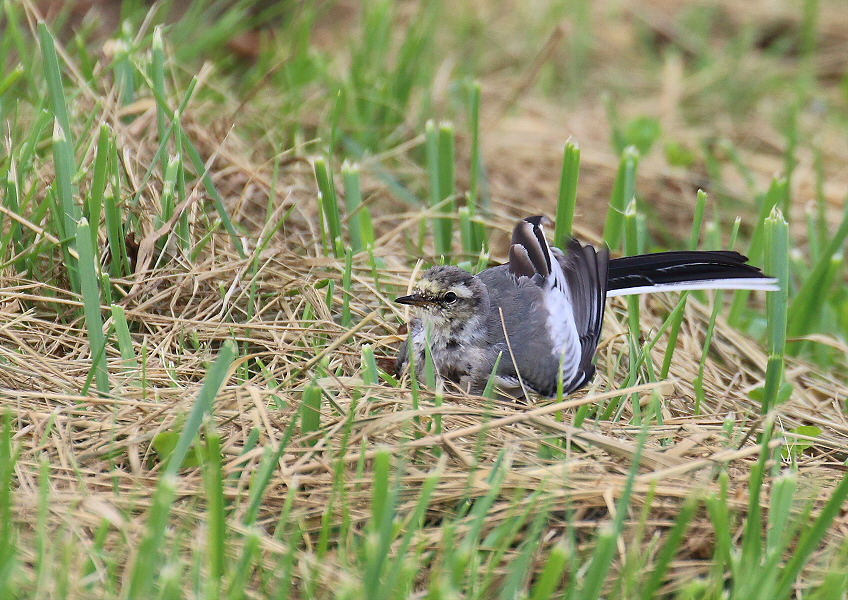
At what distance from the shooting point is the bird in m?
3.53

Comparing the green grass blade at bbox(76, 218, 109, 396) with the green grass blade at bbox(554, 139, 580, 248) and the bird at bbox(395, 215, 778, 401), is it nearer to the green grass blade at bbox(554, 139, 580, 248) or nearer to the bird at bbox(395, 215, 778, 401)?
the bird at bbox(395, 215, 778, 401)

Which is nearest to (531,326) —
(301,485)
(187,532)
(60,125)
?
(301,485)

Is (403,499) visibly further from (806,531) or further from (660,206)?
(660,206)

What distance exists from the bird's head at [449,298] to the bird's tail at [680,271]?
24.9 inches

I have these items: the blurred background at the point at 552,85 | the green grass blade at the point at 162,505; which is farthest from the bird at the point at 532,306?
the blurred background at the point at 552,85

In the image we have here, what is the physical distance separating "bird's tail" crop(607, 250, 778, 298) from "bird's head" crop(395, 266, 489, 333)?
63 cm

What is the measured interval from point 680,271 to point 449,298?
0.99 meters

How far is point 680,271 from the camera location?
152 inches

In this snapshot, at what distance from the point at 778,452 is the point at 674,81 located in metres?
5.10

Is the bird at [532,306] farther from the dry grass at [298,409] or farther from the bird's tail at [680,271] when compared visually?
the dry grass at [298,409]

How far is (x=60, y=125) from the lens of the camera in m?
3.48

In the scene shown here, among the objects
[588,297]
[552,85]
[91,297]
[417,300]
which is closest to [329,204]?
[417,300]

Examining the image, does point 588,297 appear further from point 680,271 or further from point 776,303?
point 776,303

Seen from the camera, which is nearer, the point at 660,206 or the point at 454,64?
the point at 660,206
